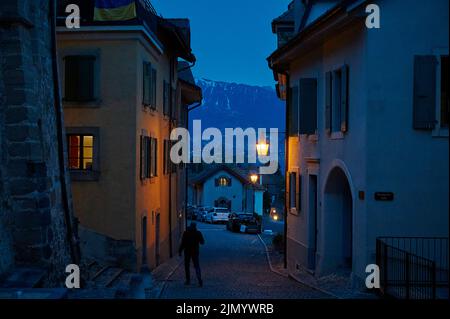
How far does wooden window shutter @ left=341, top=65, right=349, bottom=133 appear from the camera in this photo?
1702 cm

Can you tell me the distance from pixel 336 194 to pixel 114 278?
624cm

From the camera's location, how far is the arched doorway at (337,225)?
1959 cm

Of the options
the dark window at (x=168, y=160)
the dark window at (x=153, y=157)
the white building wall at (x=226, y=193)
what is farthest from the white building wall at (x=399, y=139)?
the white building wall at (x=226, y=193)

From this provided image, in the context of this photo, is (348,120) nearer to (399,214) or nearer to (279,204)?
(399,214)

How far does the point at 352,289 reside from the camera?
16.5 meters

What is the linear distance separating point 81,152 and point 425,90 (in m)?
10.1

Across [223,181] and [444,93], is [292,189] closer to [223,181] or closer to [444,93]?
[444,93]

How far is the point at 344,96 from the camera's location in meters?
17.2

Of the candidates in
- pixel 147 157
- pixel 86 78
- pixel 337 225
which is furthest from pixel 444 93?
pixel 147 157

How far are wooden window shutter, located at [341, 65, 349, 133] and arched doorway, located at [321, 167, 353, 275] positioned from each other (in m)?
2.71

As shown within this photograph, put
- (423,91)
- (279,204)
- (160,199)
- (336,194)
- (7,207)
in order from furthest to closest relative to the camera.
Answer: (279,204), (160,199), (336,194), (423,91), (7,207)

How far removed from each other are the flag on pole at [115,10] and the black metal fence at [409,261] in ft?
31.3

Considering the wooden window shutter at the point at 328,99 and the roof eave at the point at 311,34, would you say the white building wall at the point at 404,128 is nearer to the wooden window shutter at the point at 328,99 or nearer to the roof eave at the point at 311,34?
the roof eave at the point at 311,34
